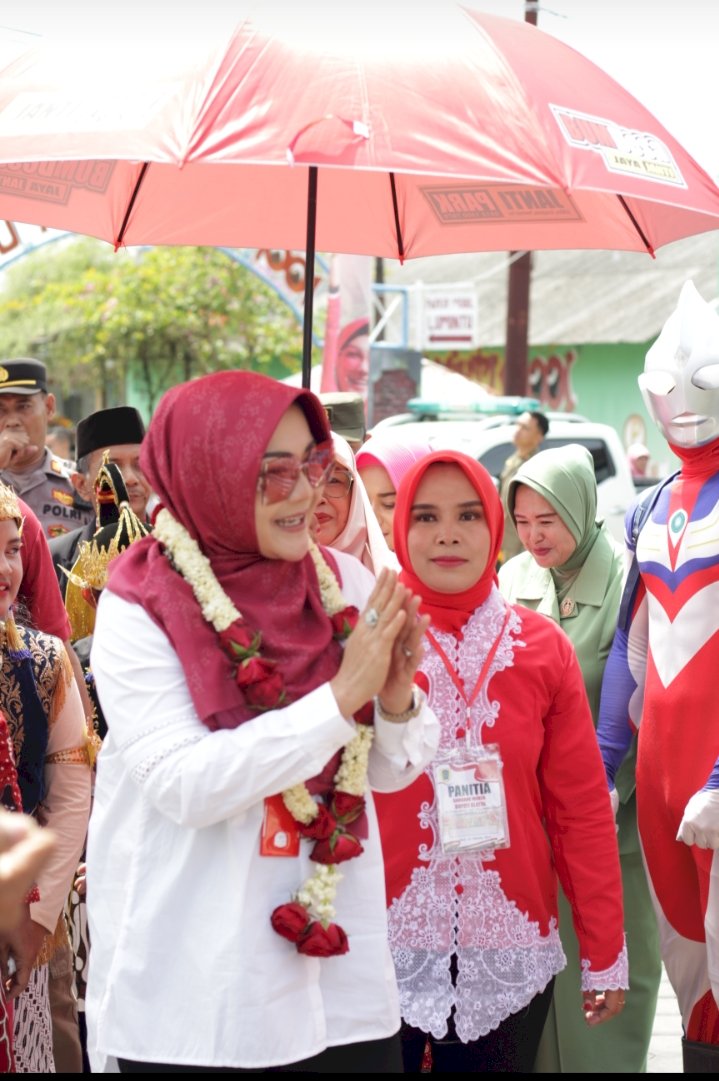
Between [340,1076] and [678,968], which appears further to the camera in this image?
[678,968]

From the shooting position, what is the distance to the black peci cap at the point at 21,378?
18.7ft

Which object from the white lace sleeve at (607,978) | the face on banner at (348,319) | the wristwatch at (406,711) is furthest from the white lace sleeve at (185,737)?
the face on banner at (348,319)

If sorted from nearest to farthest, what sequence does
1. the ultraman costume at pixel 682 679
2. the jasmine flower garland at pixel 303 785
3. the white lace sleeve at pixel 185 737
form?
the white lace sleeve at pixel 185 737 < the jasmine flower garland at pixel 303 785 < the ultraman costume at pixel 682 679

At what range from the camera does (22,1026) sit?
11.0 feet

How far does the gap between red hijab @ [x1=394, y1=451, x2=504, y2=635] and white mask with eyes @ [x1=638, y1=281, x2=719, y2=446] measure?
944 mm

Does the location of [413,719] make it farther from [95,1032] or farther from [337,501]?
[337,501]

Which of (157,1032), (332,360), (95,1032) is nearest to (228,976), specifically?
(157,1032)

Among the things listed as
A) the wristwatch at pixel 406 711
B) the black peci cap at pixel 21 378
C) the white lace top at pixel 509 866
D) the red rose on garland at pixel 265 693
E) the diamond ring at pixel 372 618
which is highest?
the black peci cap at pixel 21 378

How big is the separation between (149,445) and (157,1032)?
98 centimetres

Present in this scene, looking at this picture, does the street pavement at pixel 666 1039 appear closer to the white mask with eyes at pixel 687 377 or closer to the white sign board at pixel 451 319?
the white mask with eyes at pixel 687 377

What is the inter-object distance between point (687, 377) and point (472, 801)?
5.01ft

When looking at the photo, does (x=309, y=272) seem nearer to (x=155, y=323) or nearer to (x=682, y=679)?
(x=682, y=679)

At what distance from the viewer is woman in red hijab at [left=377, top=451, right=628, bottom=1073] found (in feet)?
10.4

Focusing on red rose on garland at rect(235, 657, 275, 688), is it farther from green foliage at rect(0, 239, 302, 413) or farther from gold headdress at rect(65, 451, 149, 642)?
green foliage at rect(0, 239, 302, 413)
